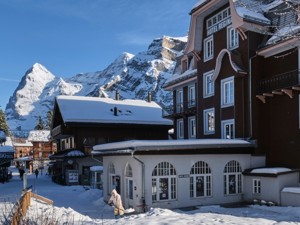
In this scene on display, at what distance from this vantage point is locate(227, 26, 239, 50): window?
26156 millimetres

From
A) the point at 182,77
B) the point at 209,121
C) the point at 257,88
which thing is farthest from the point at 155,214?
the point at 182,77

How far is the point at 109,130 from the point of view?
43531mm

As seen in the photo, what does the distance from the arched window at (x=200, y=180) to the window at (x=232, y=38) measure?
8505mm

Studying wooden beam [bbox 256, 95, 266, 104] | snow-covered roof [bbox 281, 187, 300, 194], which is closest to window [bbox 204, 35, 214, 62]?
wooden beam [bbox 256, 95, 266, 104]

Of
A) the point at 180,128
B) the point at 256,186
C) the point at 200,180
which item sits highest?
the point at 180,128

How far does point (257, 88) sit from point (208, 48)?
6132 mm

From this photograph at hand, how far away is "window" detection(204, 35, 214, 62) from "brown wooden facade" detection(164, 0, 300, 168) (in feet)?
0.98

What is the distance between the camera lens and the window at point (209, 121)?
94.4 ft

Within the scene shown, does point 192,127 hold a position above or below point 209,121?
below

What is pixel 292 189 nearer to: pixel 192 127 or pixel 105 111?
pixel 192 127

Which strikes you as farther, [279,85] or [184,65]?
[184,65]

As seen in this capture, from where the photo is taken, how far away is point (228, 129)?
2689cm

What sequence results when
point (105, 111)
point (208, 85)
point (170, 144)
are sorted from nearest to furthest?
point (170, 144), point (208, 85), point (105, 111)

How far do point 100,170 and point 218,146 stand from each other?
44.9 feet
